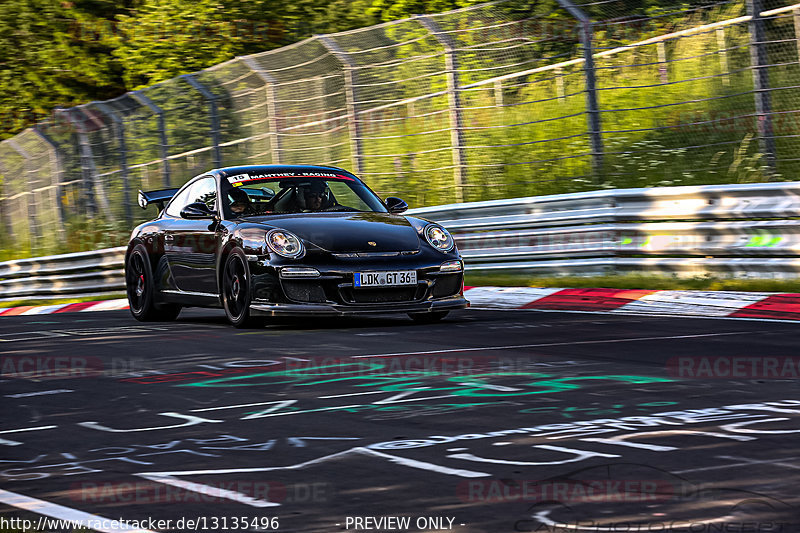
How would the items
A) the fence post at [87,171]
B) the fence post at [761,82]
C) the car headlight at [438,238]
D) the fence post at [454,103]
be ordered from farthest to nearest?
the fence post at [87,171], the fence post at [454,103], the fence post at [761,82], the car headlight at [438,238]

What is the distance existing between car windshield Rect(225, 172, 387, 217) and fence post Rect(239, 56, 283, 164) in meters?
6.49

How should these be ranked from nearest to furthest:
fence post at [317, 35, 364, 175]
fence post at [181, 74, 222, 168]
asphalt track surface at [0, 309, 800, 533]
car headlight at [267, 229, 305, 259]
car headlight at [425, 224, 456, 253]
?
asphalt track surface at [0, 309, 800, 533] < car headlight at [267, 229, 305, 259] < car headlight at [425, 224, 456, 253] < fence post at [317, 35, 364, 175] < fence post at [181, 74, 222, 168]

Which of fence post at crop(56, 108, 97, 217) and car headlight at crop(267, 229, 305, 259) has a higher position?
fence post at crop(56, 108, 97, 217)

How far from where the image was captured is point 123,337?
10625 mm

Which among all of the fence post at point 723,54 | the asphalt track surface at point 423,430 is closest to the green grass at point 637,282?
the asphalt track surface at point 423,430

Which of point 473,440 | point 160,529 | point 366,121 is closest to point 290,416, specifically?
point 473,440

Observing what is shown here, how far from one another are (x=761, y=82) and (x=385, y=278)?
4.24 metres

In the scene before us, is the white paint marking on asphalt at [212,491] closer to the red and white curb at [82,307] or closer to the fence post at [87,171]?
the red and white curb at [82,307]

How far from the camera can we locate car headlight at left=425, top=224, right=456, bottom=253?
10.6 meters

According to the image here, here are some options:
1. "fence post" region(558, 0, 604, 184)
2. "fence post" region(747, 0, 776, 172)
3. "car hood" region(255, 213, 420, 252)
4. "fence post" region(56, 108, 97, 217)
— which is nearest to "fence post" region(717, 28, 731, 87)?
"fence post" region(747, 0, 776, 172)

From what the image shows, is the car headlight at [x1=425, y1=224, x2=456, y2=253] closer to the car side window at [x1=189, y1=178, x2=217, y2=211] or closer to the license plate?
the license plate

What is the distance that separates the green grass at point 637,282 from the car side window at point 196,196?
11.5 feet

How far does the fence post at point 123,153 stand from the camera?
2092 centimetres

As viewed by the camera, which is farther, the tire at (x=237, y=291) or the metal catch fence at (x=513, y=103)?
the metal catch fence at (x=513, y=103)
